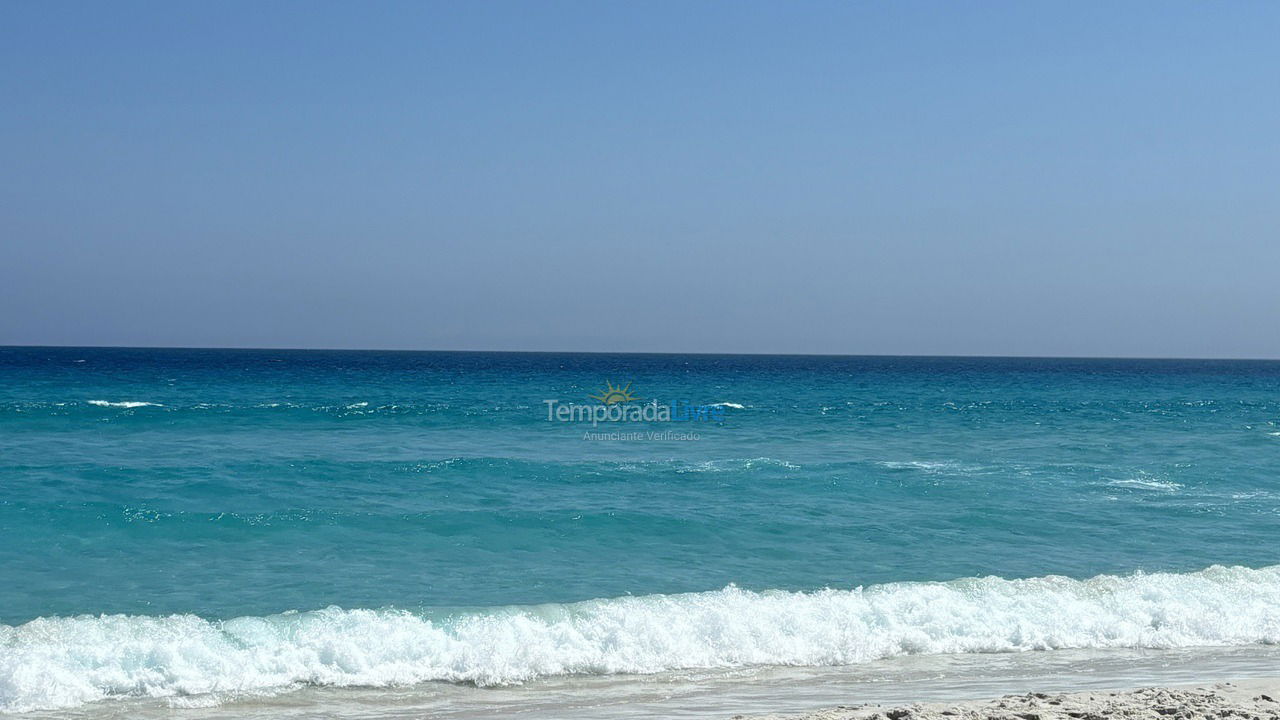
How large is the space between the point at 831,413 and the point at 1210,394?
33.8 meters

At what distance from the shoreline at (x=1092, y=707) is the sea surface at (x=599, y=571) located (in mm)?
891

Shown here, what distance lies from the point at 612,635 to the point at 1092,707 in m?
4.09

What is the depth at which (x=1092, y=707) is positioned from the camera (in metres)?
6.77

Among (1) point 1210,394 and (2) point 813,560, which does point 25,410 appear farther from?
(1) point 1210,394

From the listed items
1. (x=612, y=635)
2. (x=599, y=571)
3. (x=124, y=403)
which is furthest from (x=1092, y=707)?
(x=124, y=403)

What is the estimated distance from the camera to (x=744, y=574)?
11.8 meters

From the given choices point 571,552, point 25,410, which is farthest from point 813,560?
point 25,410

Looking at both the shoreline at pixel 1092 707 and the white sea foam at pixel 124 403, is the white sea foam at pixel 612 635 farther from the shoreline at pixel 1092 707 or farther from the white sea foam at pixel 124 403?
the white sea foam at pixel 124 403

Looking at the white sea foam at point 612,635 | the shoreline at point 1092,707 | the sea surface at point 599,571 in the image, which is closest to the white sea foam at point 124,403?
the sea surface at point 599,571

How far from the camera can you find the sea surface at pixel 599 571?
26.7 ft

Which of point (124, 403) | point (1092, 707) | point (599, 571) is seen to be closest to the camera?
point (1092, 707)

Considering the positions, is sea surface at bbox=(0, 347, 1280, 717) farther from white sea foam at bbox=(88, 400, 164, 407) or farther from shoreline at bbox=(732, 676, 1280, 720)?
white sea foam at bbox=(88, 400, 164, 407)

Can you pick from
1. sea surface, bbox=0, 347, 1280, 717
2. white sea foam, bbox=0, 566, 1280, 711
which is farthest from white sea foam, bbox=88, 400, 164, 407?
white sea foam, bbox=0, 566, 1280, 711

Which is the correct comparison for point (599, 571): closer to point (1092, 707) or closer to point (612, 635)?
point (612, 635)
